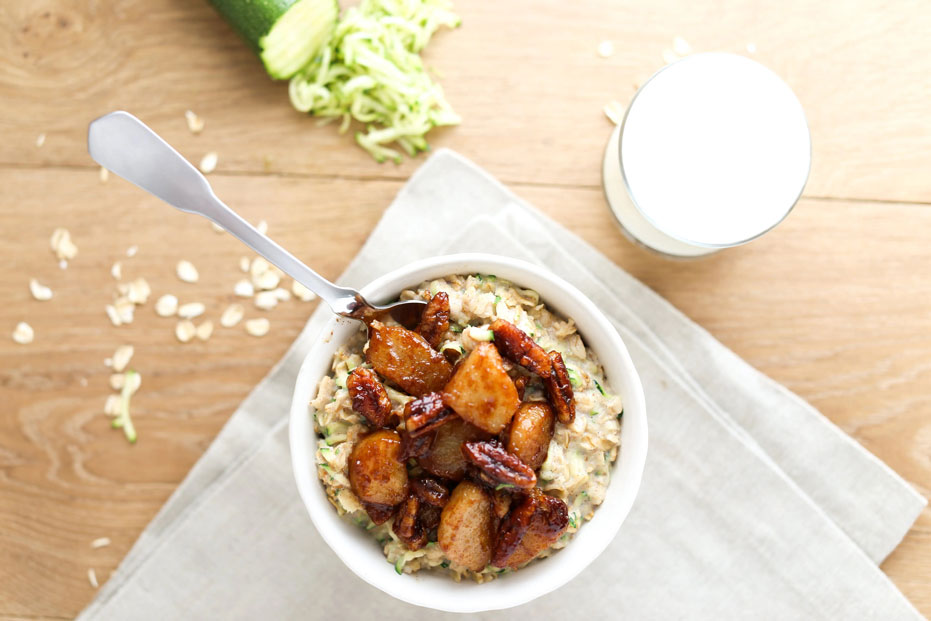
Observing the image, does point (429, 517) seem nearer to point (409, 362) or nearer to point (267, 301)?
point (409, 362)

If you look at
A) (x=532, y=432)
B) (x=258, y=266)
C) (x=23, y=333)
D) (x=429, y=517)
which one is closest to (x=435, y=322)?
(x=532, y=432)

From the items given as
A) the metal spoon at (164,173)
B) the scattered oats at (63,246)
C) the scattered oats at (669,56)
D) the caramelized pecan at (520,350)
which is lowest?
the scattered oats at (63,246)

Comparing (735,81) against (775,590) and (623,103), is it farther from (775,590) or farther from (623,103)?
(775,590)

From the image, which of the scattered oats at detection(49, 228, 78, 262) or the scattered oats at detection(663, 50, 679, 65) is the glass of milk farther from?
the scattered oats at detection(49, 228, 78, 262)

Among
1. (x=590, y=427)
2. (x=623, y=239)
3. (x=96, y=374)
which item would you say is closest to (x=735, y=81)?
(x=623, y=239)

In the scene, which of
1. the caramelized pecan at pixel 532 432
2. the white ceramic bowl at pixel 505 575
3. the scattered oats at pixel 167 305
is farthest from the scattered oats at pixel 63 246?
the caramelized pecan at pixel 532 432

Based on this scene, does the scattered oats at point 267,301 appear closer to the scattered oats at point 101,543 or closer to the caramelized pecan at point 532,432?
the scattered oats at point 101,543

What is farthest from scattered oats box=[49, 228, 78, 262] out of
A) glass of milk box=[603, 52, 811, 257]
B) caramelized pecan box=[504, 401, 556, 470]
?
glass of milk box=[603, 52, 811, 257]
